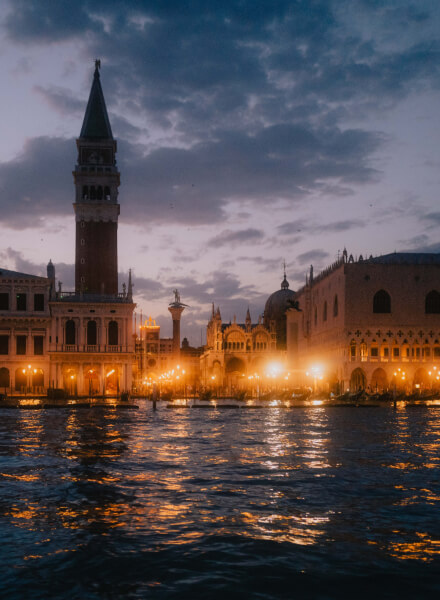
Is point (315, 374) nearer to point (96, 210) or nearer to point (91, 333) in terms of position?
point (91, 333)

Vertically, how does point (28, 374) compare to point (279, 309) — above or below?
below

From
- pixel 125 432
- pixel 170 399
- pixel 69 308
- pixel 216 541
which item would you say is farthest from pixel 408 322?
pixel 216 541

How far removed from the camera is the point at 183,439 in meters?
25.7

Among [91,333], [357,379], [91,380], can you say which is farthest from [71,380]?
[357,379]

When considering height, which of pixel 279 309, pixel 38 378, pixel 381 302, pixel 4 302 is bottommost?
pixel 38 378

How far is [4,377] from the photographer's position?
62.6 metres

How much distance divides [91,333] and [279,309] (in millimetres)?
57645

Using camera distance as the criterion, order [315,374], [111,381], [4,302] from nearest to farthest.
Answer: [4,302] → [111,381] → [315,374]

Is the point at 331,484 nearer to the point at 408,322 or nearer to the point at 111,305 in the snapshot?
the point at 111,305

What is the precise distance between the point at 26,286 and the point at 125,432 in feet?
125

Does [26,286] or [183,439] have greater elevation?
[26,286]

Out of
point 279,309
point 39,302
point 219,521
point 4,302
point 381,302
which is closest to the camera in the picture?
point 219,521

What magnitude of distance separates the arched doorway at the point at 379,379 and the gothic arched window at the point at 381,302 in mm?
6050

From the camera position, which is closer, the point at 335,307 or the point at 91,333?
the point at 91,333
